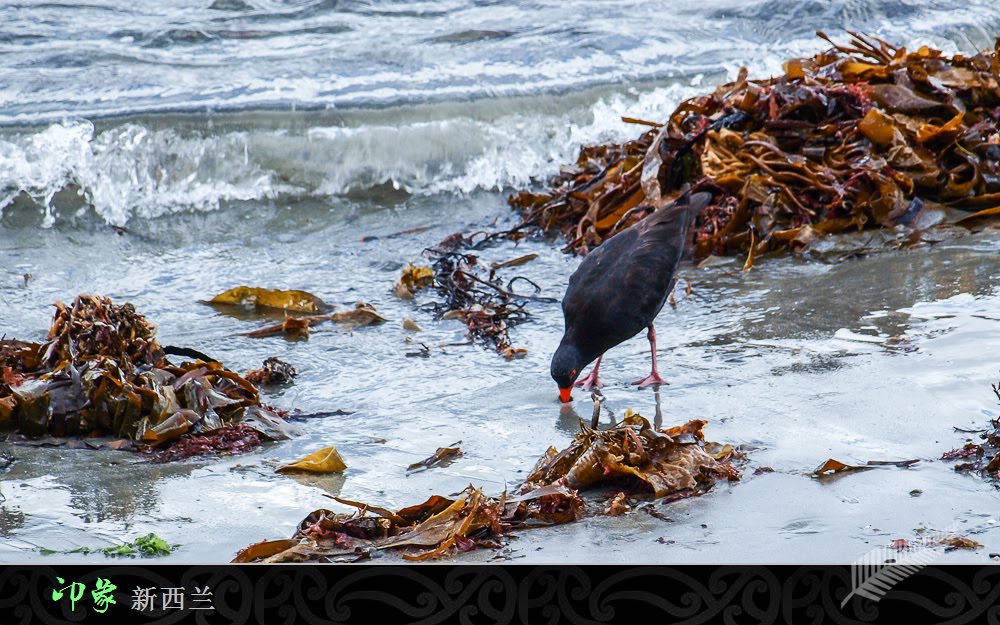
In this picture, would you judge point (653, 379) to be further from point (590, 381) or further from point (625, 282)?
point (625, 282)

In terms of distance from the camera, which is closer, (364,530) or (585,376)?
(364,530)

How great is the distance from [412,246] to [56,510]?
4.53m

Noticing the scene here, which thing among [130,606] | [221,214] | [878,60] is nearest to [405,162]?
[221,214]

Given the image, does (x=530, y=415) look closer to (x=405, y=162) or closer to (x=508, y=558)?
(x=508, y=558)

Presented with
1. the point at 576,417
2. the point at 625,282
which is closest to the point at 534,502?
the point at 576,417

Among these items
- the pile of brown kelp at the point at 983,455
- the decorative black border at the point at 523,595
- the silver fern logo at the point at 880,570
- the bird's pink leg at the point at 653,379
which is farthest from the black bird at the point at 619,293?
the decorative black border at the point at 523,595

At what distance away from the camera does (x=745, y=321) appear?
17.3ft

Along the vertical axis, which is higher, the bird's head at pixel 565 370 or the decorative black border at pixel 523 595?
the decorative black border at pixel 523 595

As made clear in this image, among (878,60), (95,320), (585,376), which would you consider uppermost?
(878,60)

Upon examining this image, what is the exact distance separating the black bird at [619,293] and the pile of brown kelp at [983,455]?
4.89 ft

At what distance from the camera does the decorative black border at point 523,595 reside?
1.79 meters

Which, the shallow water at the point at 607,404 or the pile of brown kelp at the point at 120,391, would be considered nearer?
the shallow water at the point at 607,404

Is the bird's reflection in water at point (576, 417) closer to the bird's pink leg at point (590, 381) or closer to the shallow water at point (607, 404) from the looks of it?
the shallow water at point (607, 404)

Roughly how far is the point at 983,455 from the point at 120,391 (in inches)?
121
